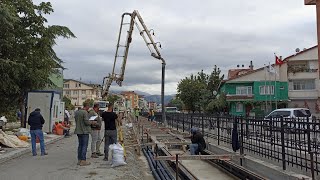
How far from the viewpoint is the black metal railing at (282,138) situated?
7.61m

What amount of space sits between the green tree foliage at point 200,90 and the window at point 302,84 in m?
9.87

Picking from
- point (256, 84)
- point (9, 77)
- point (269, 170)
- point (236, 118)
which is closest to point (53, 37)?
point (9, 77)

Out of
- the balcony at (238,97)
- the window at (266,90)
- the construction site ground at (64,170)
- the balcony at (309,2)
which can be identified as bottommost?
the construction site ground at (64,170)

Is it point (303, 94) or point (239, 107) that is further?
point (239, 107)

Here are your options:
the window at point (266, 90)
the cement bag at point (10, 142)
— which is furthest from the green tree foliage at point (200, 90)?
the cement bag at point (10, 142)

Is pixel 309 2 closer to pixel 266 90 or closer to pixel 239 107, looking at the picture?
pixel 266 90

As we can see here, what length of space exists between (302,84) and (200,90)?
16154 mm

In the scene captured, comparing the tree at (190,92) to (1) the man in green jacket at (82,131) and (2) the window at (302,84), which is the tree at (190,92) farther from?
(1) the man in green jacket at (82,131)

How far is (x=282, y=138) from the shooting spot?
861 cm

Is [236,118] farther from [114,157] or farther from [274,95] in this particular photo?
[274,95]

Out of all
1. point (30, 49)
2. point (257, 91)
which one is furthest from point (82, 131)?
point (257, 91)

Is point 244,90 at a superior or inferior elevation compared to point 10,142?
superior

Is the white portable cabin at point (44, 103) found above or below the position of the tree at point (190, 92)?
below

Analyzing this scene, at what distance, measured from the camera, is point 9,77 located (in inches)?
693
